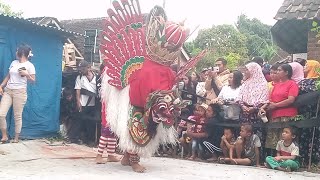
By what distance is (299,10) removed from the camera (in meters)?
8.60

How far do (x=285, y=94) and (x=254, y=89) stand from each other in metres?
0.59

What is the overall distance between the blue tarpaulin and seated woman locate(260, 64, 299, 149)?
13.5ft

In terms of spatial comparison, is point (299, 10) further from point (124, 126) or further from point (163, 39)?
point (124, 126)

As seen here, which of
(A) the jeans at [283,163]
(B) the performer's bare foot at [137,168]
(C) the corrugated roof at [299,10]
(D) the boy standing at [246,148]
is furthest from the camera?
(C) the corrugated roof at [299,10]

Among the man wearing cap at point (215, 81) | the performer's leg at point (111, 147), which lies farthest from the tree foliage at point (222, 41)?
the performer's leg at point (111, 147)

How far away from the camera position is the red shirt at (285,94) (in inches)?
251

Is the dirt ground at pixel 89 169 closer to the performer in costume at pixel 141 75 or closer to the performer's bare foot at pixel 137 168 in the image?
the performer's bare foot at pixel 137 168

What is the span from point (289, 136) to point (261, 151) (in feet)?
2.52

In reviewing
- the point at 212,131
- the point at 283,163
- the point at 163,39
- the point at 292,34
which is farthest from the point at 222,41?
the point at 163,39

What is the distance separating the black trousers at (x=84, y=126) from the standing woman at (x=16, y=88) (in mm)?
1369

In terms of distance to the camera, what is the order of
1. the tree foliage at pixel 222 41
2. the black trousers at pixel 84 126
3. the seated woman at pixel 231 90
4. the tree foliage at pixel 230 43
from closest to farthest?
1. the seated woman at pixel 231 90
2. the black trousers at pixel 84 126
3. the tree foliage at pixel 230 43
4. the tree foliage at pixel 222 41

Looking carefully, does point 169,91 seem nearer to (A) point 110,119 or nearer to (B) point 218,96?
(A) point 110,119

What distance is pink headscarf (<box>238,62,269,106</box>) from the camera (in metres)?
6.79

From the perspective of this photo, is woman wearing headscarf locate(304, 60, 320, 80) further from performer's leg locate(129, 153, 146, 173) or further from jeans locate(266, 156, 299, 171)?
performer's leg locate(129, 153, 146, 173)
